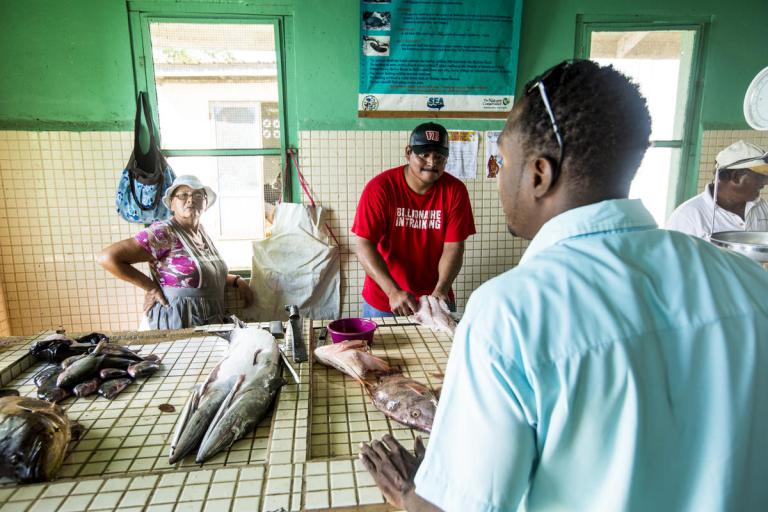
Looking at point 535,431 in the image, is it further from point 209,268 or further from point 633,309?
point 209,268

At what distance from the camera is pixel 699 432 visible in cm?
77

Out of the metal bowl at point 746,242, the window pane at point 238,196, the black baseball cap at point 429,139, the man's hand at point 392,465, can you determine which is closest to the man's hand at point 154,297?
the window pane at point 238,196

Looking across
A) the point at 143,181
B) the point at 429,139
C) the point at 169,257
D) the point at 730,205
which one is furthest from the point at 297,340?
the point at 730,205

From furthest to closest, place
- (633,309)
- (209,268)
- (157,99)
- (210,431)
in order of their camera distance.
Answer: (157,99)
(209,268)
(210,431)
(633,309)

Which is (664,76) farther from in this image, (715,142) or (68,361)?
(68,361)

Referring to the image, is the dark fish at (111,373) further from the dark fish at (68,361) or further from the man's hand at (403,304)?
the man's hand at (403,304)

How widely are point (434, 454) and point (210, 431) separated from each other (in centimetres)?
92

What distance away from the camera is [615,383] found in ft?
2.38

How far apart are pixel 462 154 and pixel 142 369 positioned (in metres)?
3.22

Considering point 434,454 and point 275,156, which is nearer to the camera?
point 434,454

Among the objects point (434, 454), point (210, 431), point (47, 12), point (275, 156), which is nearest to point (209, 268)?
point (275, 156)

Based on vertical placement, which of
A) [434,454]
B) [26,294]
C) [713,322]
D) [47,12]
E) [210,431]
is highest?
[47,12]

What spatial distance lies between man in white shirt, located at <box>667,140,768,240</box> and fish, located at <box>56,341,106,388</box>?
3558 millimetres

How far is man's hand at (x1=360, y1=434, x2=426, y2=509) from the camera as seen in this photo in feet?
4.04
